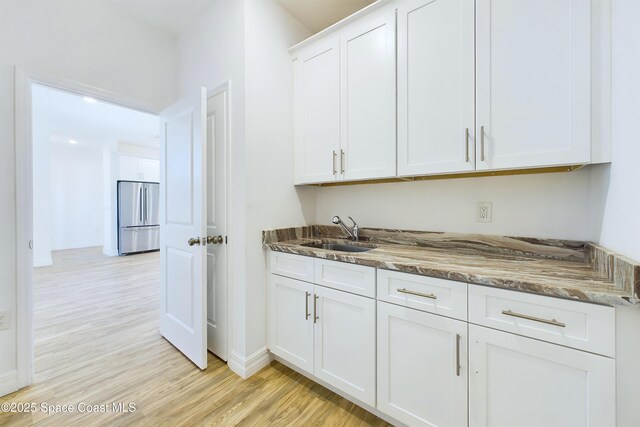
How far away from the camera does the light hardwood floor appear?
146cm

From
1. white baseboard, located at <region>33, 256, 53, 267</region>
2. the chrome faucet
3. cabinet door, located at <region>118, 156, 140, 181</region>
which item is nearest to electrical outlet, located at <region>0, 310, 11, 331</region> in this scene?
the chrome faucet

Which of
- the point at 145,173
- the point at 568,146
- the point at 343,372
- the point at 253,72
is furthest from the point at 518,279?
the point at 145,173

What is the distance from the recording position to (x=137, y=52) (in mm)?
2201

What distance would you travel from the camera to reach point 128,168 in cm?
612

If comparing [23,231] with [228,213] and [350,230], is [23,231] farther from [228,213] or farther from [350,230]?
[350,230]

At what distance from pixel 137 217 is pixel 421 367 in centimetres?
685

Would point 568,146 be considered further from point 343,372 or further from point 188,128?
point 188,128

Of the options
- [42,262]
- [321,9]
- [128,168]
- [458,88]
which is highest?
[321,9]

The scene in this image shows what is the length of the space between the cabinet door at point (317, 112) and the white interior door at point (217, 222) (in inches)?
22.6

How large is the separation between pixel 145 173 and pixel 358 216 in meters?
6.43

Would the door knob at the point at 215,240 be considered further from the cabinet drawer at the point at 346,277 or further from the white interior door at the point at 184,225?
the cabinet drawer at the point at 346,277

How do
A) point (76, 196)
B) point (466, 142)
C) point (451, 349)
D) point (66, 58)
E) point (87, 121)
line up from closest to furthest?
point (451, 349)
point (466, 142)
point (66, 58)
point (87, 121)
point (76, 196)

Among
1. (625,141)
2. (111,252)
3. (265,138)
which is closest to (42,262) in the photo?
(111,252)

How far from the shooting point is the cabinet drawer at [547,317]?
33.9 inches
